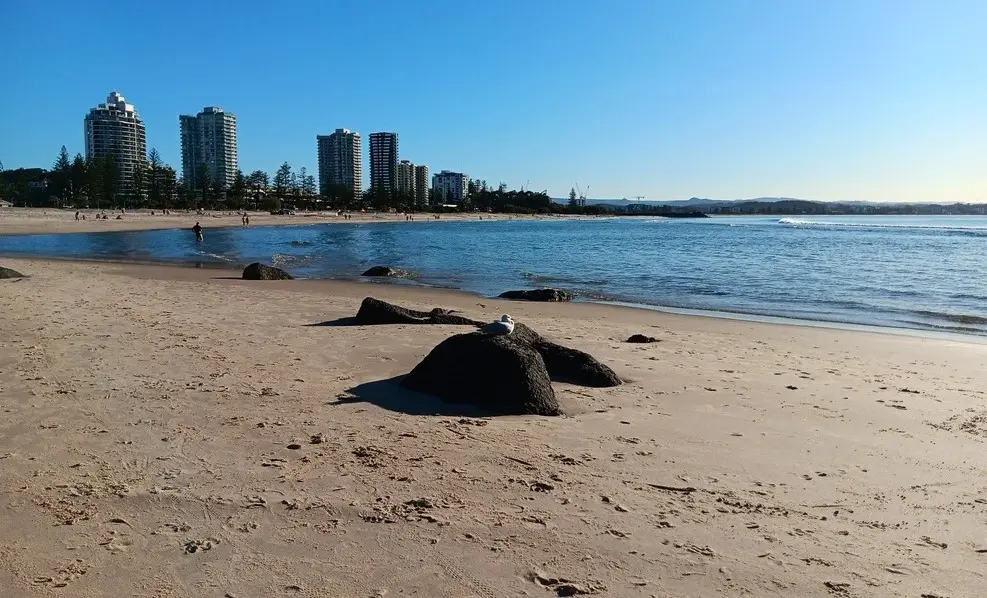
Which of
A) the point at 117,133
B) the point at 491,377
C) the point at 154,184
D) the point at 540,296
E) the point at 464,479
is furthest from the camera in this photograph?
the point at 117,133

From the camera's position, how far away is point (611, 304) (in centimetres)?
1662

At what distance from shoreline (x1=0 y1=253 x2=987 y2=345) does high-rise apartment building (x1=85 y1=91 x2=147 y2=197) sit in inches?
5228

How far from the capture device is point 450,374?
20.5ft

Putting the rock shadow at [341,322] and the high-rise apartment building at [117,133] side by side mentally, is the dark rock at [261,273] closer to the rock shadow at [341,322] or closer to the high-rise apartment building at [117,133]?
the rock shadow at [341,322]

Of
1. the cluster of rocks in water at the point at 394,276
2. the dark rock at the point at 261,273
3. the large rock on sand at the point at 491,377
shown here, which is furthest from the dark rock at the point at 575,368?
the dark rock at the point at 261,273

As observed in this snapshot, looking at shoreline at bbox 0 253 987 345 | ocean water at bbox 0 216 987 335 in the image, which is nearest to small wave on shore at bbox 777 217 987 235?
ocean water at bbox 0 216 987 335

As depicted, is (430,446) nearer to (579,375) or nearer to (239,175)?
(579,375)

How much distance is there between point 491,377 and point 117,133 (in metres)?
170

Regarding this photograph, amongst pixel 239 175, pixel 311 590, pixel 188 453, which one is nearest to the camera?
pixel 311 590

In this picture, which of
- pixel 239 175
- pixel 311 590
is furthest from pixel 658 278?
pixel 239 175

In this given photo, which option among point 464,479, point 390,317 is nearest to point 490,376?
point 464,479

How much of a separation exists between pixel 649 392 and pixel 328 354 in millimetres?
4018

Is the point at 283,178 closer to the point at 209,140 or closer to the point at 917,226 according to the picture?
the point at 209,140

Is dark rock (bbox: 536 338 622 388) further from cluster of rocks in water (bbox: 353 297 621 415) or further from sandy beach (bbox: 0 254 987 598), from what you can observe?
cluster of rocks in water (bbox: 353 297 621 415)
